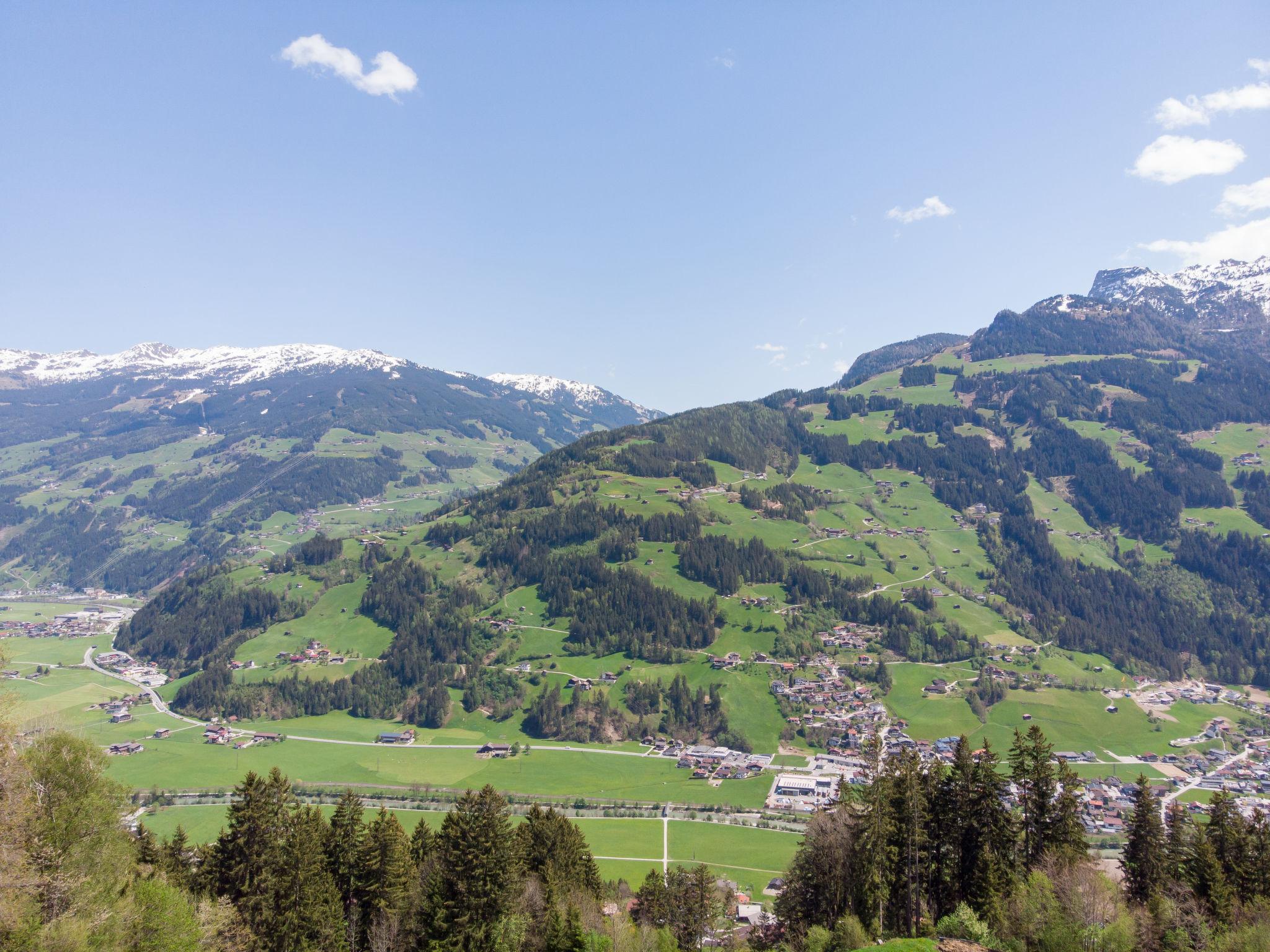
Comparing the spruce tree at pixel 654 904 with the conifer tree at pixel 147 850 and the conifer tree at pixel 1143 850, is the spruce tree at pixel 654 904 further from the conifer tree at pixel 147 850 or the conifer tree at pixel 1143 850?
the conifer tree at pixel 147 850

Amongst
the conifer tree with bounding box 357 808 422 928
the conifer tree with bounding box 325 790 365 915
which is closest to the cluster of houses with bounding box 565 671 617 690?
the conifer tree with bounding box 325 790 365 915

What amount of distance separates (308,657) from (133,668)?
4993 cm

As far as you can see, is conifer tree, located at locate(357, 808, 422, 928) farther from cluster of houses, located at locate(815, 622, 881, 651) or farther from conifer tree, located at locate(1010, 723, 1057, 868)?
cluster of houses, located at locate(815, 622, 881, 651)

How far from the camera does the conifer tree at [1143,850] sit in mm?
43531

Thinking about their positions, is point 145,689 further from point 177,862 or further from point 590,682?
point 177,862

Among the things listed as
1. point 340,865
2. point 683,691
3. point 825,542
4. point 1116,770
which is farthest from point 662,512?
point 340,865

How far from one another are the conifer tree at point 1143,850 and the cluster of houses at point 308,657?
148385mm

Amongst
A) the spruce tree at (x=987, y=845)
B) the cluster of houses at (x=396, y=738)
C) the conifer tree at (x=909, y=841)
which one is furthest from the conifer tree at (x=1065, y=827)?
the cluster of houses at (x=396, y=738)

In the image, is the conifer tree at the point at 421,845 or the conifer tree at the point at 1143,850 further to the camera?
the conifer tree at the point at 421,845

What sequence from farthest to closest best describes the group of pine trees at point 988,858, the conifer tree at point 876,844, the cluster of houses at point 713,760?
the cluster of houses at point 713,760 < the conifer tree at point 876,844 < the group of pine trees at point 988,858

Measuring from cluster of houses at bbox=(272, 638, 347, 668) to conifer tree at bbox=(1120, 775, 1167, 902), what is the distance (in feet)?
487

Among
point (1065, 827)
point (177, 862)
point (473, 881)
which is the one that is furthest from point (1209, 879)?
point (177, 862)

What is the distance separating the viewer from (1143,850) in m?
44.5

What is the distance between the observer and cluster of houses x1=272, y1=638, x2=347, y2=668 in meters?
152
